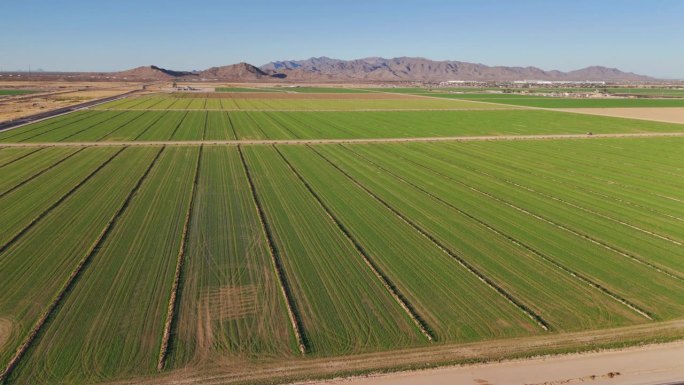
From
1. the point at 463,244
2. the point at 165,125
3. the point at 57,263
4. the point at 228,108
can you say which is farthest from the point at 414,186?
the point at 228,108

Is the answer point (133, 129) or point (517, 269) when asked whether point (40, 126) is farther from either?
point (517, 269)

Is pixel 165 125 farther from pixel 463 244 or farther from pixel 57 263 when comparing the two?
pixel 463 244

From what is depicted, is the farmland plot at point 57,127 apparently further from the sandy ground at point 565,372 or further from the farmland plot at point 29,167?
the sandy ground at point 565,372

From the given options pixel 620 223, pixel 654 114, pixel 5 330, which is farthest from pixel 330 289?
pixel 654 114

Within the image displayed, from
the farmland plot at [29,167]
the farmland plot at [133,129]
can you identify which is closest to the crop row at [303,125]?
the farmland plot at [133,129]

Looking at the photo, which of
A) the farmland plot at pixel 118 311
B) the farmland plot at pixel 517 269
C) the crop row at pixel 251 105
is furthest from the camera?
the crop row at pixel 251 105

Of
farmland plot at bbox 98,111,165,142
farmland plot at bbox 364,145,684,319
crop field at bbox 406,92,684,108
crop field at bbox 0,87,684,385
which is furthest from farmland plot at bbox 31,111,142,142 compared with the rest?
crop field at bbox 406,92,684,108
